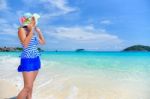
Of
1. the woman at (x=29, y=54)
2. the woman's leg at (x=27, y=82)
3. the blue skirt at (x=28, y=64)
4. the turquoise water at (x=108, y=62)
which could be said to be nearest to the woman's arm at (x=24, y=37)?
the woman at (x=29, y=54)

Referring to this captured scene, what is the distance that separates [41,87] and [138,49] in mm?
29308

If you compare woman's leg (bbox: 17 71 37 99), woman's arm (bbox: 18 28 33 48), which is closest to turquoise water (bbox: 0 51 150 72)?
woman's leg (bbox: 17 71 37 99)

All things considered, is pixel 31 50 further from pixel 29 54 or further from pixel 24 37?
pixel 24 37

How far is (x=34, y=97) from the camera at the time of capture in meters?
3.70

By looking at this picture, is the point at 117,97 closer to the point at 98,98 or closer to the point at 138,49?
the point at 98,98

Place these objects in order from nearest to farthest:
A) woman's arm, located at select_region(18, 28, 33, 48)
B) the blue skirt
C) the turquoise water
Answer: woman's arm, located at select_region(18, 28, 33, 48) → the blue skirt → the turquoise water

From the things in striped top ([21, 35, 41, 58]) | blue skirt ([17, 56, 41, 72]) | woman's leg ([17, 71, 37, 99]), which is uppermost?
striped top ([21, 35, 41, 58])

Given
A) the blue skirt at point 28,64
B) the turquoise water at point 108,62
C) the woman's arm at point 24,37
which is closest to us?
the woman's arm at point 24,37

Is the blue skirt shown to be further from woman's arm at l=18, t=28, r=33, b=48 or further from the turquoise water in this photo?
the turquoise water

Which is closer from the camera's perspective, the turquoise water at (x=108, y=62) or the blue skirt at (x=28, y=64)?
the blue skirt at (x=28, y=64)

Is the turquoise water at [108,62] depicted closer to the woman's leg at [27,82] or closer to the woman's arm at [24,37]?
the woman's leg at [27,82]

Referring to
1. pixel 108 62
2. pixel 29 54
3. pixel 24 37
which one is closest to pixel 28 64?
pixel 29 54

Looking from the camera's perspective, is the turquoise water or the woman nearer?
the woman

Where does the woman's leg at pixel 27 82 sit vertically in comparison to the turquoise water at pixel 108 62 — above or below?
above
